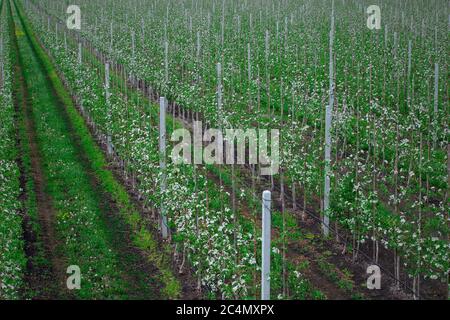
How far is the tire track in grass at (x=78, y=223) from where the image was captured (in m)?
10.4

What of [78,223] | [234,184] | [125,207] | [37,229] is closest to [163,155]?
[234,184]

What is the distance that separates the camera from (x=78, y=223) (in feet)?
40.9

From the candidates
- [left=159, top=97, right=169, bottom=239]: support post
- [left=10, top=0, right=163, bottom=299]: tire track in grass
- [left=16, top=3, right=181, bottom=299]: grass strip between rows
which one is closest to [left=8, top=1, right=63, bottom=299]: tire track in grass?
[left=10, top=0, right=163, bottom=299]: tire track in grass

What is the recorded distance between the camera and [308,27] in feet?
88.8

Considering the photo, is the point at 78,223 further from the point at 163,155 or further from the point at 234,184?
the point at 234,184

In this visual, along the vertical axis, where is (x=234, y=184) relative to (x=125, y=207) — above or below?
above

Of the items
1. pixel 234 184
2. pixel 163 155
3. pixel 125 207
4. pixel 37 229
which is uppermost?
pixel 163 155

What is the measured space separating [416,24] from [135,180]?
17.7 meters

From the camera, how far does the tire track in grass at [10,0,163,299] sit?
1042 centimetres

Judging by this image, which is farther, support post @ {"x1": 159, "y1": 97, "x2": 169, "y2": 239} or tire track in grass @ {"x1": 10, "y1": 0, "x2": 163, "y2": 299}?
support post @ {"x1": 159, "y1": 97, "x2": 169, "y2": 239}

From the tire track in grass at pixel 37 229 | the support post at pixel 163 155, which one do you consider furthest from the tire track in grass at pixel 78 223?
the support post at pixel 163 155

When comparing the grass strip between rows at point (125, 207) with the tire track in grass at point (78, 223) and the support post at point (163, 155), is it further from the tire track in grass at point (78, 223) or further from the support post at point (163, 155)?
the support post at point (163, 155)

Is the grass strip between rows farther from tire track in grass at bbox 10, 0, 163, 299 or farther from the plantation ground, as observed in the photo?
tire track in grass at bbox 10, 0, 163, 299
